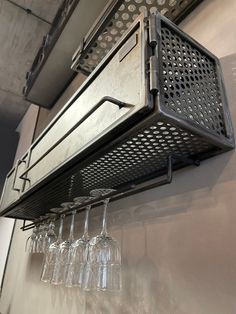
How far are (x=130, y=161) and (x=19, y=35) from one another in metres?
2.41

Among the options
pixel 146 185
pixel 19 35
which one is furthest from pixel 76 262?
pixel 19 35

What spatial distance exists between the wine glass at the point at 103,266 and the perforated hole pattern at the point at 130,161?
0.11 m

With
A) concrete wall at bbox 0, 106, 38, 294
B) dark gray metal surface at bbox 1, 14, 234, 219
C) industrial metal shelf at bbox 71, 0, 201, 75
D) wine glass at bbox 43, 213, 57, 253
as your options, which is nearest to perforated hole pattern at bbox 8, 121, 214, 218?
dark gray metal surface at bbox 1, 14, 234, 219

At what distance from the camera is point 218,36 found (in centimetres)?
89

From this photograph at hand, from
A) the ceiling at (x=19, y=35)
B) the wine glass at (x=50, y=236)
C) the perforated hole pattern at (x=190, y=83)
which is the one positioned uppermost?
the ceiling at (x=19, y=35)

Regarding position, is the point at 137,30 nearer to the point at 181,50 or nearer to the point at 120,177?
the point at 181,50

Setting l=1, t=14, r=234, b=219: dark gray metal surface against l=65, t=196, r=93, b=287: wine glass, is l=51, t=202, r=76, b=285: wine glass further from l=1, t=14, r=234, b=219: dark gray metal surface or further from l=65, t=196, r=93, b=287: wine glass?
l=1, t=14, r=234, b=219: dark gray metal surface

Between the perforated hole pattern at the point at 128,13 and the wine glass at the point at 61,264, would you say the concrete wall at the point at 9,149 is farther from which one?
the perforated hole pattern at the point at 128,13

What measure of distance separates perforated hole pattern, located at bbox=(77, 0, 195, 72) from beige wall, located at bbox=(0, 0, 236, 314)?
0.08 metres

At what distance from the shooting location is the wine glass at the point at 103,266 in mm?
912

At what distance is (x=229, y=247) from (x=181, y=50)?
55cm

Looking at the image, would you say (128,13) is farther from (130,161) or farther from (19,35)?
(19,35)

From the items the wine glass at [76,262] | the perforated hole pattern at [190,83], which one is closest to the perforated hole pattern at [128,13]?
the perforated hole pattern at [190,83]

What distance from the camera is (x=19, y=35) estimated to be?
261 centimetres
